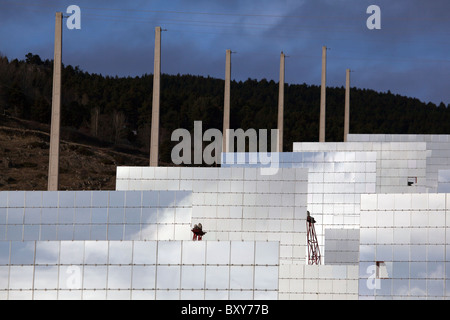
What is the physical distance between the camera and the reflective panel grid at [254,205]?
29.0 metres

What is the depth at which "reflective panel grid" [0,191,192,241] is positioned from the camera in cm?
2469

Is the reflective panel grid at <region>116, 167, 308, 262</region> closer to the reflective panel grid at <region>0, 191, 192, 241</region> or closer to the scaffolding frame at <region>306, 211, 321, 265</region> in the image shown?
the scaffolding frame at <region>306, 211, 321, 265</region>

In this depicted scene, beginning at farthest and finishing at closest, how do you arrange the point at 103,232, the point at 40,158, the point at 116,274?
the point at 40,158 → the point at 103,232 → the point at 116,274

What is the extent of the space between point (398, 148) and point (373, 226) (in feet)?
63.1

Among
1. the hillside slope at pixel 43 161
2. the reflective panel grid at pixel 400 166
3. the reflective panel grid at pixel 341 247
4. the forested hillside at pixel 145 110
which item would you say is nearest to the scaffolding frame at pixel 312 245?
the reflective panel grid at pixel 341 247

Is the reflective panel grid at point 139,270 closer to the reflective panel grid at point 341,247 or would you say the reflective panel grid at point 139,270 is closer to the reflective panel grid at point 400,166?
the reflective panel grid at point 341,247

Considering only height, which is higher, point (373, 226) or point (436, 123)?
point (436, 123)

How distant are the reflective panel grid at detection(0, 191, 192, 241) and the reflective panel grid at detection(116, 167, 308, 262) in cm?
266

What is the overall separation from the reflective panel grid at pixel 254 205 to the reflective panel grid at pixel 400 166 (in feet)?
33.4

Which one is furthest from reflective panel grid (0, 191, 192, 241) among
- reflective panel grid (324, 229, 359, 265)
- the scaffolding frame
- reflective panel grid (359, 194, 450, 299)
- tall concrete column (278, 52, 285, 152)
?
tall concrete column (278, 52, 285, 152)

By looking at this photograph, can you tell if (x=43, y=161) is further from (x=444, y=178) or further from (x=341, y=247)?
(x=444, y=178)
